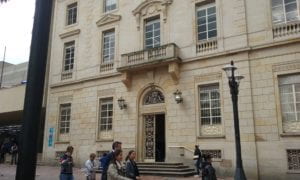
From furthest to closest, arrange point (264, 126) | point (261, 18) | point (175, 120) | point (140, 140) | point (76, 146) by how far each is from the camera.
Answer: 1. point (76, 146)
2. point (140, 140)
3. point (175, 120)
4. point (261, 18)
5. point (264, 126)

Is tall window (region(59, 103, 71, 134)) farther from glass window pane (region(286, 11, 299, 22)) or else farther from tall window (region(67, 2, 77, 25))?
glass window pane (region(286, 11, 299, 22))

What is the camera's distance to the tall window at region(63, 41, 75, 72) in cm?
2389

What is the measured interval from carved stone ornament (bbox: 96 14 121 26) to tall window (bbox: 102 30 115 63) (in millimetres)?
701

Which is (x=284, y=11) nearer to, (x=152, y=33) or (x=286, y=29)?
(x=286, y=29)

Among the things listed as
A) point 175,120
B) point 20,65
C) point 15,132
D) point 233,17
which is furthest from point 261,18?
point 20,65

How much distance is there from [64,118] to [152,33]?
920 cm

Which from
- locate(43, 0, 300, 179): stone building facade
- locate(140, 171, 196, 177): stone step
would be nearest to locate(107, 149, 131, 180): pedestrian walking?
locate(140, 171, 196, 177): stone step

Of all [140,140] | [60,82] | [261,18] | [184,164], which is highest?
[261,18]

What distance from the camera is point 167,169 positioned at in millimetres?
15883

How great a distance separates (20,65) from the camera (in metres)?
33.9

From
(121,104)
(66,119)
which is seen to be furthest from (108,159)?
(66,119)

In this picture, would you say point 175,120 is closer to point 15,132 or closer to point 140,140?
point 140,140

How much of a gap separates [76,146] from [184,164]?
27.9 feet

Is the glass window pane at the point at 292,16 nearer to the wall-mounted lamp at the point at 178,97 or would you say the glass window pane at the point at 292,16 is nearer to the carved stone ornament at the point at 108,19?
the wall-mounted lamp at the point at 178,97
